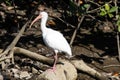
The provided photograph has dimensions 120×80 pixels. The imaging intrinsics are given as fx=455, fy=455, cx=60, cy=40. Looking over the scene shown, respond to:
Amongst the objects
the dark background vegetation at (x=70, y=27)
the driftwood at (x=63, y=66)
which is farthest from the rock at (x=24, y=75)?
the dark background vegetation at (x=70, y=27)

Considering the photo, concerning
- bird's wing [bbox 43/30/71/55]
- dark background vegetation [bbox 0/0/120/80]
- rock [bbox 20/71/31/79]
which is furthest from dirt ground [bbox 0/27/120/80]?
bird's wing [bbox 43/30/71/55]

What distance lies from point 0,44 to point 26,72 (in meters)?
1.96

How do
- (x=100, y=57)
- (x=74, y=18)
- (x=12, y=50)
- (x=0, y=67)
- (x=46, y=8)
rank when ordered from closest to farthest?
(x=12, y=50) < (x=0, y=67) < (x=100, y=57) < (x=74, y=18) < (x=46, y=8)

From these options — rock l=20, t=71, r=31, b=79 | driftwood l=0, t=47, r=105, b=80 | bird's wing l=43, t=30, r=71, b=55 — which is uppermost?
bird's wing l=43, t=30, r=71, b=55

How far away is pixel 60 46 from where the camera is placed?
9898 millimetres

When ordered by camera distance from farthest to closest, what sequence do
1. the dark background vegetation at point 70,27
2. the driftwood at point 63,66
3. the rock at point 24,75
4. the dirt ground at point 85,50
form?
the dark background vegetation at point 70,27
the dirt ground at point 85,50
the rock at point 24,75
the driftwood at point 63,66

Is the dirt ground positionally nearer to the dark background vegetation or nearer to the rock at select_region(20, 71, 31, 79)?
the dark background vegetation

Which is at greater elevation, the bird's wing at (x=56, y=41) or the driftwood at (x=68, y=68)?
the bird's wing at (x=56, y=41)

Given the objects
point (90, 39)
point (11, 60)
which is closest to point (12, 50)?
point (11, 60)

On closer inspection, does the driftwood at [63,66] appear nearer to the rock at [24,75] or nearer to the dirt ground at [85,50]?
the dirt ground at [85,50]

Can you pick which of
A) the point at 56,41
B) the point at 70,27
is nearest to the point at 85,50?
the point at 70,27

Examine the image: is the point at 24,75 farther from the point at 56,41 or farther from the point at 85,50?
the point at 85,50

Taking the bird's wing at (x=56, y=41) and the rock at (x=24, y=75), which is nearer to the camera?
the bird's wing at (x=56, y=41)

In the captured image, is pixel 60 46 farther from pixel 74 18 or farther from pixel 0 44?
pixel 74 18
